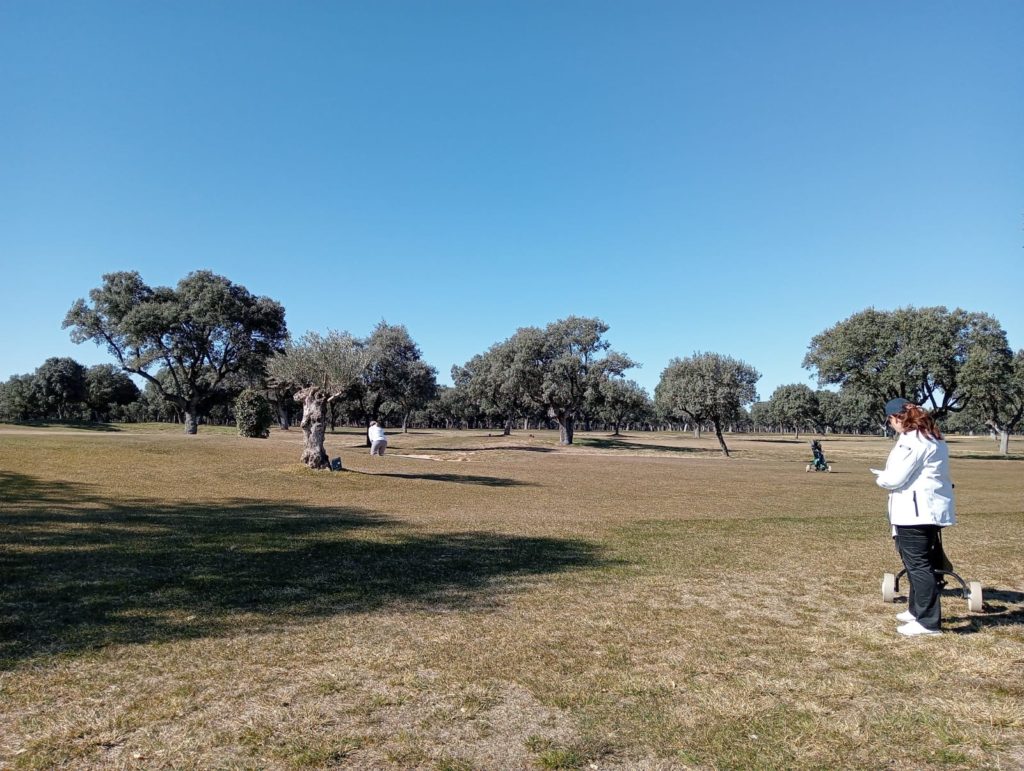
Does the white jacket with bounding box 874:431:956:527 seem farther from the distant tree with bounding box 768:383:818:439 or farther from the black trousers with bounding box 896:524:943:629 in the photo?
the distant tree with bounding box 768:383:818:439

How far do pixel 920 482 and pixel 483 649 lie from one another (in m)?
4.76

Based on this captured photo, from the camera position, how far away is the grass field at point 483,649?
3990mm

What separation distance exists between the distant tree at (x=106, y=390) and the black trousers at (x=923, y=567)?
118 metres

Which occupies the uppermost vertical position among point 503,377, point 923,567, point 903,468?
point 503,377

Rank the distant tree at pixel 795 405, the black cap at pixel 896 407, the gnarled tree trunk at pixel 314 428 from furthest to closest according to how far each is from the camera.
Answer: the distant tree at pixel 795 405 < the gnarled tree trunk at pixel 314 428 < the black cap at pixel 896 407

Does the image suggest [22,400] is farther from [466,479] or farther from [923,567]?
[923,567]

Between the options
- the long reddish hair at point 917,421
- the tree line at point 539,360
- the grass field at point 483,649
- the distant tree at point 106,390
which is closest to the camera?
the grass field at point 483,649

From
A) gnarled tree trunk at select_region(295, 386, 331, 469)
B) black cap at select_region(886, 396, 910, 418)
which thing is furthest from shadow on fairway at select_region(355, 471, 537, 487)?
black cap at select_region(886, 396, 910, 418)

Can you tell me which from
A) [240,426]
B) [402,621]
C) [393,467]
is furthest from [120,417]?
[402,621]

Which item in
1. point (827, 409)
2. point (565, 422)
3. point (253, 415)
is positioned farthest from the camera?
point (827, 409)

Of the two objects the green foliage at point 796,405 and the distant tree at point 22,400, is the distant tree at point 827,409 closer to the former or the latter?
the green foliage at point 796,405

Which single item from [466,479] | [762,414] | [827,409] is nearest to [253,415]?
[466,479]

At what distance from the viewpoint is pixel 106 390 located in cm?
10506

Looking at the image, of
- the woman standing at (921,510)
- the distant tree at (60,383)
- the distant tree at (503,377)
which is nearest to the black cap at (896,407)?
the woman standing at (921,510)
